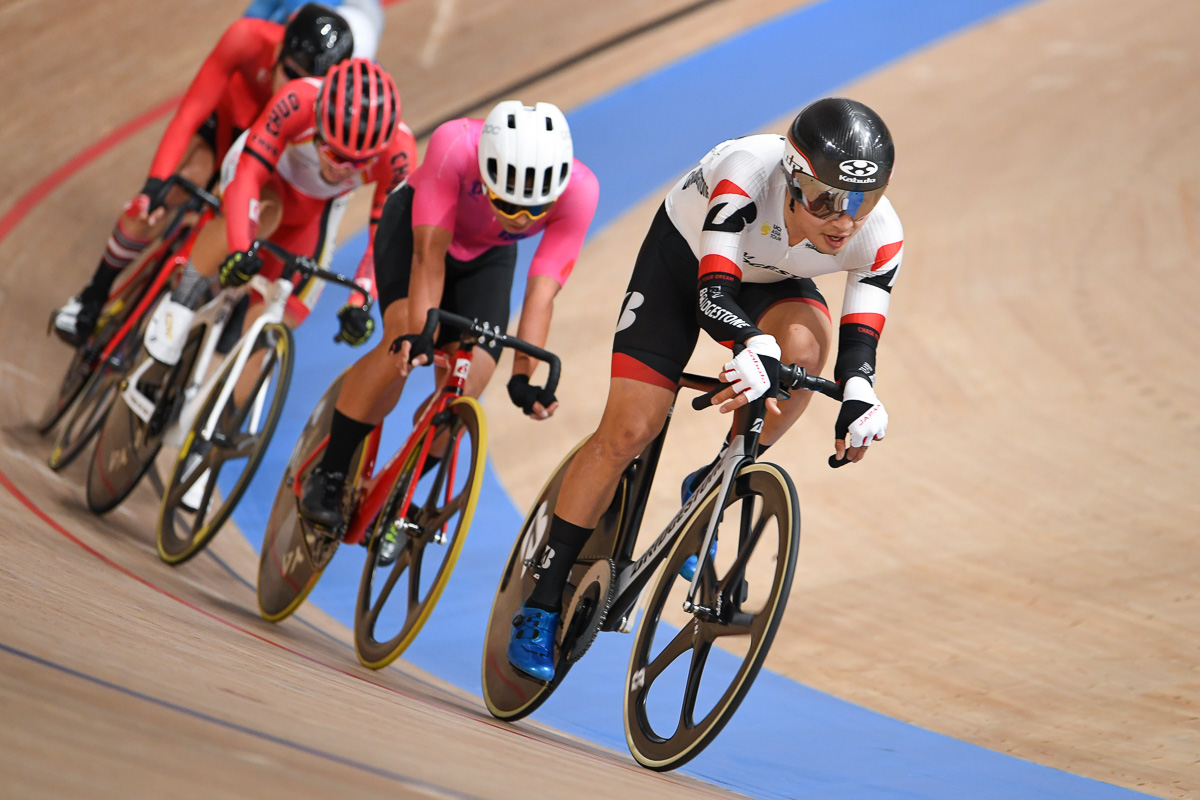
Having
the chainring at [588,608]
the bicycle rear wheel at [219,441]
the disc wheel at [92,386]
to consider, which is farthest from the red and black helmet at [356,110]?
the chainring at [588,608]

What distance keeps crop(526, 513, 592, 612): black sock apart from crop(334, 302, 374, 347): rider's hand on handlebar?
1190 mm

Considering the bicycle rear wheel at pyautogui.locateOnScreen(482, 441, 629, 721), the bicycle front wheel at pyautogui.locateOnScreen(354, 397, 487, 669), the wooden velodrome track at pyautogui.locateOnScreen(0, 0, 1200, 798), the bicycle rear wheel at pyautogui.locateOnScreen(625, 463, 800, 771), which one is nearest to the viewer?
the wooden velodrome track at pyautogui.locateOnScreen(0, 0, 1200, 798)

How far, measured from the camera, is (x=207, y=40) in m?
8.13

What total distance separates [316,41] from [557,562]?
101 inches

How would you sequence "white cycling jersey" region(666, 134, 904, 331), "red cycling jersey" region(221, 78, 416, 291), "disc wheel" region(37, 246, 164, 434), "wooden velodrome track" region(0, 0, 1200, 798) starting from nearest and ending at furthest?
"wooden velodrome track" region(0, 0, 1200, 798)
"white cycling jersey" region(666, 134, 904, 331)
"red cycling jersey" region(221, 78, 416, 291)
"disc wheel" region(37, 246, 164, 434)

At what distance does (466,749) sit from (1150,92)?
25.4 feet

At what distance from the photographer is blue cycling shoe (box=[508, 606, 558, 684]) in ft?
→ 8.98

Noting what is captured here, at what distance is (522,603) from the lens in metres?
2.99

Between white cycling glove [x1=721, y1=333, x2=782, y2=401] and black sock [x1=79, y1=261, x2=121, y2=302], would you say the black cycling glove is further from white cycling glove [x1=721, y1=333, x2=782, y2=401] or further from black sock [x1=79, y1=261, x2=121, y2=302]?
black sock [x1=79, y1=261, x2=121, y2=302]

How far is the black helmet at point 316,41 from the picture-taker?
4.48 meters

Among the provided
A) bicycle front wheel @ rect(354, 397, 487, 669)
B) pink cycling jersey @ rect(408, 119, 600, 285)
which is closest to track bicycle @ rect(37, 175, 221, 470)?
pink cycling jersey @ rect(408, 119, 600, 285)

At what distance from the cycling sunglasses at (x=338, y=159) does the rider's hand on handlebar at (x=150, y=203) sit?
0.83m

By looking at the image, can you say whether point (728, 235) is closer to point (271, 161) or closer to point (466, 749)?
point (466, 749)

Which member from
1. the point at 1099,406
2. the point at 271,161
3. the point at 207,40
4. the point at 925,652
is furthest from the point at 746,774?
the point at 207,40
